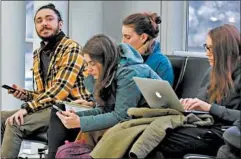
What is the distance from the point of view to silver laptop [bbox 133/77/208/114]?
8.46 ft

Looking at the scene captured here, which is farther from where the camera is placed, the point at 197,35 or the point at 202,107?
the point at 197,35

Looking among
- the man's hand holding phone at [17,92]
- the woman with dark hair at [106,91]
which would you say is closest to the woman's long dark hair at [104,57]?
the woman with dark hair at [106,91]

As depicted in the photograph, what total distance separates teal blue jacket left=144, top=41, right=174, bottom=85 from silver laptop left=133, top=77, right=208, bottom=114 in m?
0.60

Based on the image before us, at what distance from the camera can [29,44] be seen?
4.62m

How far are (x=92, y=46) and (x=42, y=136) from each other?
79 centimetres

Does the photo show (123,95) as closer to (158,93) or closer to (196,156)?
(158,93)

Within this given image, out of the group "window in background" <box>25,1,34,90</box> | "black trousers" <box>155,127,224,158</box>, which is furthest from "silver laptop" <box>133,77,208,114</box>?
"window in background" <box>25,1,34,90</box>

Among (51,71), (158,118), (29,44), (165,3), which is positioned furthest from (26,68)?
(158,118)

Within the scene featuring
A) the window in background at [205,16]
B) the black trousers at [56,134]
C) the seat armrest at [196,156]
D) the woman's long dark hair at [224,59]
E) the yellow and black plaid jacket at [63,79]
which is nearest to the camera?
Result: the seat armrest at [196,156]

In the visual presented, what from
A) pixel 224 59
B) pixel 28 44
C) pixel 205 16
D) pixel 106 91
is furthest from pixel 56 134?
pixel 205 16

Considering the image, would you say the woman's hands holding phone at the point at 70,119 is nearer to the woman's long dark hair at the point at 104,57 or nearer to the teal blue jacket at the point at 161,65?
the woman's long dark hair at the point at 104,57

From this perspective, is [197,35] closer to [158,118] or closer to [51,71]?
[51,71]

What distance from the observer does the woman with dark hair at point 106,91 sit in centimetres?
284

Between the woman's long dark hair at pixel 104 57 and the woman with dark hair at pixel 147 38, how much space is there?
0.42 metres
